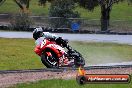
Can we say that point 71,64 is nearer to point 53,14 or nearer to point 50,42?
point 50,42

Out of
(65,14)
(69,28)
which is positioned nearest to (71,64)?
(69,28)

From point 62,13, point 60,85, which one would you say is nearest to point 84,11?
point 62,13

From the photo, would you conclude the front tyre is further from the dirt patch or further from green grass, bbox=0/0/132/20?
green grass, bbox=0/0/132/20

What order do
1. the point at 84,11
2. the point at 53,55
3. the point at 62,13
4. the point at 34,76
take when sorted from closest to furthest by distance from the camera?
the point at 34,76 → the point at 53,55 → the point at 62,13 → the point at 84,11

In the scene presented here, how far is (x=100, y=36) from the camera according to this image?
37156 mm

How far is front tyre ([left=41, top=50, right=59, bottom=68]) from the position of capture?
15.1 meters

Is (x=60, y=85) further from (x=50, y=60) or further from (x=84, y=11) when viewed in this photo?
(x=84, y=11)

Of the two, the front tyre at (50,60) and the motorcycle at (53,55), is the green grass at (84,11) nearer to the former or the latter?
the motorcycle at (53,55)

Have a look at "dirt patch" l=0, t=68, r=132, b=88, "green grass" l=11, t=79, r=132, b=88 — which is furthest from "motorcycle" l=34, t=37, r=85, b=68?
"green grass" l=11, t=79, r=132, b=88

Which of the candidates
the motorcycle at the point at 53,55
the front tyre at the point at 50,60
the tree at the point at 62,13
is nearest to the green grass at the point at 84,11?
the tree at the point at 62,13

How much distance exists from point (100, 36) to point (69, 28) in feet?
13.1

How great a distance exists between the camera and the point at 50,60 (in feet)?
50.2

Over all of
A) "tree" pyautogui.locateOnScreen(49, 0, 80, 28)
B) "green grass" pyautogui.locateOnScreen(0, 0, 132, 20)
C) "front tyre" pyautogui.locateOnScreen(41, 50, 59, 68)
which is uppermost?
"front tyre" pyautogui.locateOnScreen(41, 50, 59, 68)

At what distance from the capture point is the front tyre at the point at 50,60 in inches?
596
